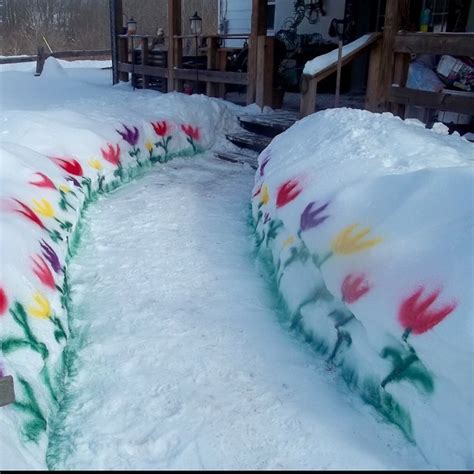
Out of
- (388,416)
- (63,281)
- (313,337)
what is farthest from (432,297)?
(63,281)

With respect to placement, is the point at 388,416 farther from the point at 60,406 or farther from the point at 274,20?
the point at 274,20

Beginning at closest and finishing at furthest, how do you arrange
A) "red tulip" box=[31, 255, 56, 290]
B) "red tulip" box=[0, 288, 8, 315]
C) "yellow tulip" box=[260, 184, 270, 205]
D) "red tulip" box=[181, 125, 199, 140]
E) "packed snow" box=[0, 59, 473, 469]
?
"packed snow" box=[0, 59, 473, 469] → "red tulip" box=[0, 288, 8, 315] → "red tulip" box=[31, 255, 56, 290] → "yellow tulip" box=[260, 184, 270, 205] → "red tulip" box=[181, 125, 199, 140]

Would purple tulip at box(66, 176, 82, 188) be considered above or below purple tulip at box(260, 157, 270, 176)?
below

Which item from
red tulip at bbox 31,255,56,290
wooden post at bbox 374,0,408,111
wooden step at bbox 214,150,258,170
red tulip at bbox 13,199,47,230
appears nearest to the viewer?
red tulip at bbox 31,255,56,290

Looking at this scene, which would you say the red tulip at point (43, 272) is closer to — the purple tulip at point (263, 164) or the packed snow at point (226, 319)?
the packed snow at point (226, 319)

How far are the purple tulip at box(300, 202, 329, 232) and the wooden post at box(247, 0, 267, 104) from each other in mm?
5225

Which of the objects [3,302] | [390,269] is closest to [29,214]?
[3,302]

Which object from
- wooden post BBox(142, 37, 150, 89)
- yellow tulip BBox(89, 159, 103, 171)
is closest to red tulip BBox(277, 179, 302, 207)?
yellow tulip BBox(89, 159, 103, 171)

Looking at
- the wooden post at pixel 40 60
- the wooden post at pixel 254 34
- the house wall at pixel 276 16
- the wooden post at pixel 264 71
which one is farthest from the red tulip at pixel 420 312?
the wooden post at pixel 40 60

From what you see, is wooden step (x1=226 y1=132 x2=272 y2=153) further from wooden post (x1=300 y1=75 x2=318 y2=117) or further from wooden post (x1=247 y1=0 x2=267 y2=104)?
wooden post (x1=247 y1=0 x2=267 y2=104)

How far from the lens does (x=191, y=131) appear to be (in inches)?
278

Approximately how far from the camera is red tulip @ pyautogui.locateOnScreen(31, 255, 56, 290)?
2842 mm

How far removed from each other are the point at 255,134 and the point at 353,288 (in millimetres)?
5087

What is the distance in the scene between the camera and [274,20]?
37.2 ft
